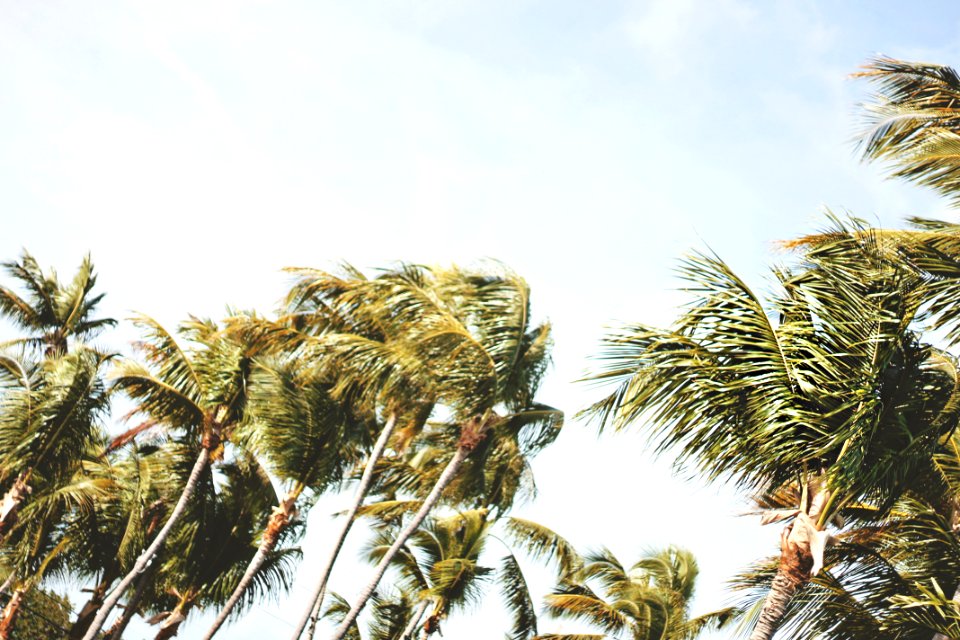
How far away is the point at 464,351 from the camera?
14.1 metres

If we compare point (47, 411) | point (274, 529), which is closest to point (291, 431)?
point (274, 529)

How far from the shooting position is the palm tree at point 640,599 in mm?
17656

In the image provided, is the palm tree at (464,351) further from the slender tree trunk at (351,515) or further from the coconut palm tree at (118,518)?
the coconut palm tree at (118,518)

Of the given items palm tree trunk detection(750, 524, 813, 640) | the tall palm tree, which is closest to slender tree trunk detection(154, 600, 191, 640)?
the tall palm tree

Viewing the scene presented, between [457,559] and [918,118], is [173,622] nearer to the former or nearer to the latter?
[457,559]

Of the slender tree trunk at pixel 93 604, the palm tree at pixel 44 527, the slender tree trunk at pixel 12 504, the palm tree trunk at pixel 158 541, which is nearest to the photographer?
the slender tree trunk at pixel 12 504

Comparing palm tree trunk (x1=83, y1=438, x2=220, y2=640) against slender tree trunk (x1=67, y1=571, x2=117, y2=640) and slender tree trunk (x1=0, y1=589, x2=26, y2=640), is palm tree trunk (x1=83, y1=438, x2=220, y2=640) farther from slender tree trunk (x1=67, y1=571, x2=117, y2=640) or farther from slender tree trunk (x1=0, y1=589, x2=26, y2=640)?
slender tree trunk (x1=0, y1=589, x2=26, y2=640)

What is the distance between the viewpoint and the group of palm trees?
6.05 m

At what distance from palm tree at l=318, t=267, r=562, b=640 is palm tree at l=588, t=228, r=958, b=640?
24.9 ft

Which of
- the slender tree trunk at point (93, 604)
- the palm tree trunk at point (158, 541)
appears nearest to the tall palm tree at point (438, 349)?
the palm tree trunk at point (158, 541)

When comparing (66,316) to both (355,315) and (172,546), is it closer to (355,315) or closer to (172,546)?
(172,546)

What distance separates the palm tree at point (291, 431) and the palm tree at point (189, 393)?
1.67 ft

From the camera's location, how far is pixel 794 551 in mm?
6633

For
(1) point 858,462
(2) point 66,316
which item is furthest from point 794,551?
(2) point 66,316
